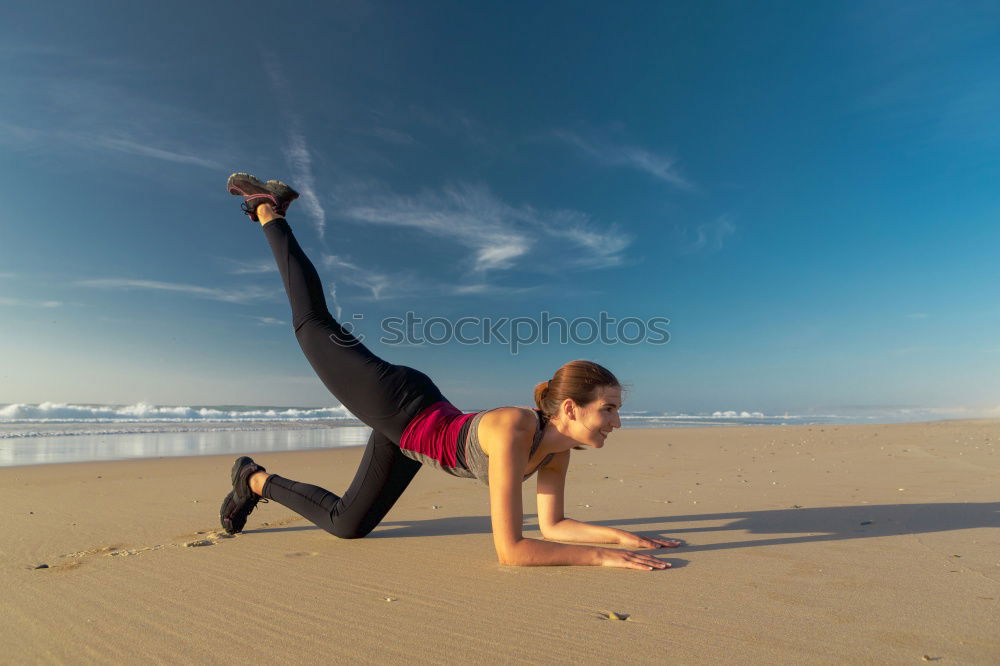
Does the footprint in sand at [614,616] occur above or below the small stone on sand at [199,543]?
below

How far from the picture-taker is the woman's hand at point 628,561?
3.01 m

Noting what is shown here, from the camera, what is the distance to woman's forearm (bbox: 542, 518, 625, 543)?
355 centimetres

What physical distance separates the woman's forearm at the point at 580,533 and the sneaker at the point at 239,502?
215 cm

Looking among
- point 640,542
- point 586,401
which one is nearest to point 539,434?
point 586,401

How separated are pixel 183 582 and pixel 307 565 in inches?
24.7

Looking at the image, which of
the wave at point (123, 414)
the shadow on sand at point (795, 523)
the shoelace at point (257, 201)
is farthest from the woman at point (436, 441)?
the wave at point (123, 414)

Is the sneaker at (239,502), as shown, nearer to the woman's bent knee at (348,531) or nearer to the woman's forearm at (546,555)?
the woman's bent knee at (348,531)

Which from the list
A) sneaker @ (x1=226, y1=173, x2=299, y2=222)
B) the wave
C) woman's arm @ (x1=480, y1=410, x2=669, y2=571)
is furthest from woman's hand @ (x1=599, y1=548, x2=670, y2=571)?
the wave

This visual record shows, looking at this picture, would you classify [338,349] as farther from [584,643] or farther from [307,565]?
[584,643]

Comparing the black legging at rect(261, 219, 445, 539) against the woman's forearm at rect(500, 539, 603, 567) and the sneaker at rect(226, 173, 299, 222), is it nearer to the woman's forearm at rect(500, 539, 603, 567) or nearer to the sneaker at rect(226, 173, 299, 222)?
the sneaker at rect(226, 173, 299, 222)

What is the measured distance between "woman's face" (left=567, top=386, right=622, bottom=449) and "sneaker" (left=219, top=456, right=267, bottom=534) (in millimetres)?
2414

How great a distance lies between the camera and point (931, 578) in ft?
9.36

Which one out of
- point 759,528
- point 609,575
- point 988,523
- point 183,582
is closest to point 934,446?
point 988,523

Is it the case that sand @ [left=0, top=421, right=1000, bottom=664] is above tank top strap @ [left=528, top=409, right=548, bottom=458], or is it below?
below
